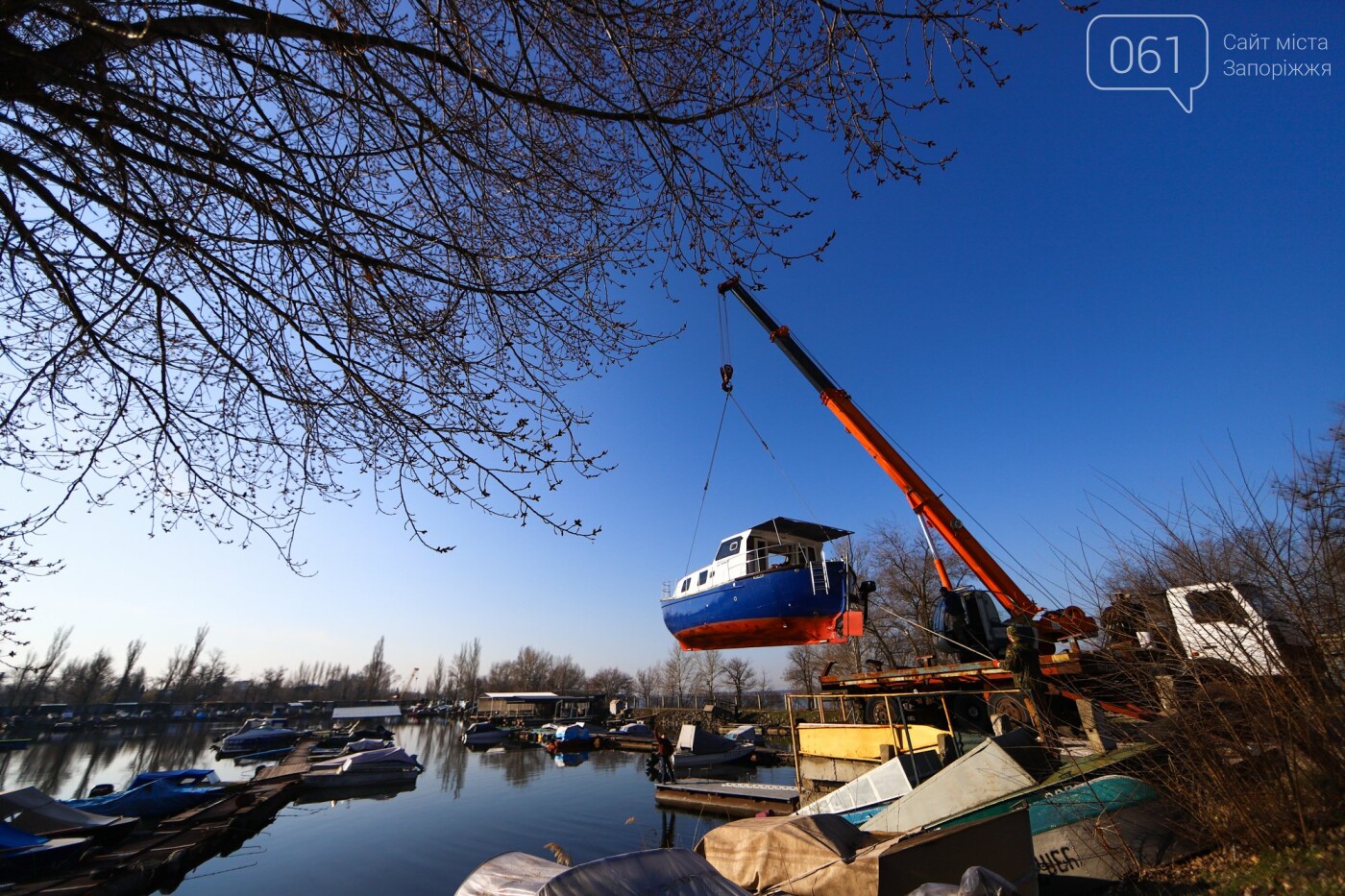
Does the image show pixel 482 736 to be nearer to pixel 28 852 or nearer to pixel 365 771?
pixel 365 771

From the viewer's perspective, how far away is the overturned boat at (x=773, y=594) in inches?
607

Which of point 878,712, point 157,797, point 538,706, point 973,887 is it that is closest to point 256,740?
point 157,797

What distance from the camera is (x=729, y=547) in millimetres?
18359

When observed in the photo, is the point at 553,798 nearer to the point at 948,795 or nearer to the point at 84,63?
the point at 948,795

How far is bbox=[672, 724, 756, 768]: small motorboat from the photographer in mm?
22095

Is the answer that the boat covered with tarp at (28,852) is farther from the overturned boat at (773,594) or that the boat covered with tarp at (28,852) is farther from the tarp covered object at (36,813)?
the overturned boat at (773,594)

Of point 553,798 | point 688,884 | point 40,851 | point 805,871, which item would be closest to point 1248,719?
point 805,871

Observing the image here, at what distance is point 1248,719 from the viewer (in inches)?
186

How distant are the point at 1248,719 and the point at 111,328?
31.6 ft

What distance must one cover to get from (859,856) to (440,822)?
1652 centimetres

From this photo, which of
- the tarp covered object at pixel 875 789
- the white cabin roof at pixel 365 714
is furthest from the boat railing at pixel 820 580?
the white cabin roof at pixel 365 714

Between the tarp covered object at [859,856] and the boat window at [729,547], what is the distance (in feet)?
41.4

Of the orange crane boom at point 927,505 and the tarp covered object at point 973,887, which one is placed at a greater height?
the orange crane boom at point 927,505

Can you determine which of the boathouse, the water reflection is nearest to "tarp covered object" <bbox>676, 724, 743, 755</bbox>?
the water reflection
